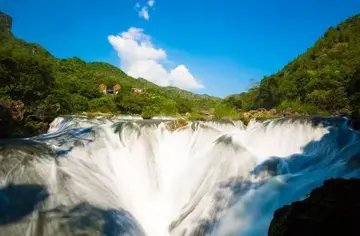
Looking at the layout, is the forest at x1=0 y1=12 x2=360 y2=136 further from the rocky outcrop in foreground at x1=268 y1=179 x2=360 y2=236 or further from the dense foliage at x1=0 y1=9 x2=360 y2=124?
the rocky outcrop in foreground at x1=268 y1=179 x2=360 y2=236

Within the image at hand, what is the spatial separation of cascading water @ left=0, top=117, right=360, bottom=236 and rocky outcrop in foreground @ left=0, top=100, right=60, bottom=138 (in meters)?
7.42

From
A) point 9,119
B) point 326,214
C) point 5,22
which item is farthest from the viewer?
point 5,22

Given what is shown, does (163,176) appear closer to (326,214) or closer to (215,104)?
(326,214)

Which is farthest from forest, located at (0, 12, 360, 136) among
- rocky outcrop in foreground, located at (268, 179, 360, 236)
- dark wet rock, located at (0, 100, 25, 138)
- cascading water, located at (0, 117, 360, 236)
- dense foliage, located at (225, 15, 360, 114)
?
rocky outcrop in foreground, located at (268, 179, 360, 236)

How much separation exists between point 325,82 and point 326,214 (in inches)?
1501

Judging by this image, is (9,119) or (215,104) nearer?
(9,119)

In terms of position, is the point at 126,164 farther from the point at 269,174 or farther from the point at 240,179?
the point at 269,174

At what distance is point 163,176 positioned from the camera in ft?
37.9

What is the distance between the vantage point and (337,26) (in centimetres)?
7562

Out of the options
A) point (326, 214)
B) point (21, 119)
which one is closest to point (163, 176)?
point (326, 214)

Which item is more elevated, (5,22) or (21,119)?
(5,22)

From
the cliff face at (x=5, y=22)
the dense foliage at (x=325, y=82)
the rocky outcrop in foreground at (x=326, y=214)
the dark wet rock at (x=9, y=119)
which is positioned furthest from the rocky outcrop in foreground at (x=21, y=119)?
the cliff face at (x=5, y=22)

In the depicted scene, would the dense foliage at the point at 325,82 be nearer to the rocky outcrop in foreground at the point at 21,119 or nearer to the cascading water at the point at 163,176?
the cascading water at the point at 163,176

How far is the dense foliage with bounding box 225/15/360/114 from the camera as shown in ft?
100.0
